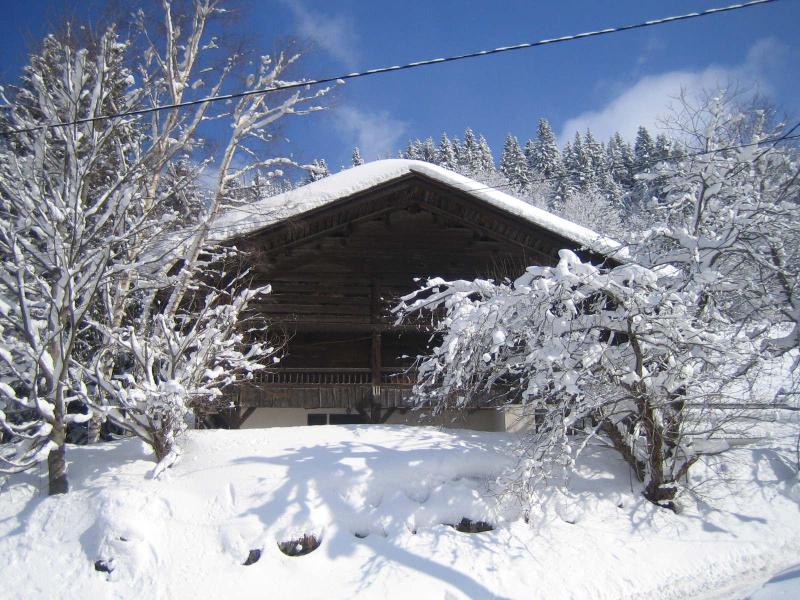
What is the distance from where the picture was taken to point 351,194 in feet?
39.4

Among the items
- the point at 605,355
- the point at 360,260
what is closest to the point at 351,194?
the point at 360,260

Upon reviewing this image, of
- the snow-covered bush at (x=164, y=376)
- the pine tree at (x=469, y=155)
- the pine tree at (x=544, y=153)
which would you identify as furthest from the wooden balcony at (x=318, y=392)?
the pine tree at (x=544, y=153)

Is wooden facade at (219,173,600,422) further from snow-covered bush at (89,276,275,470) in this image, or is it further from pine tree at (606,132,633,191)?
pine tree at (606,132,633,191)

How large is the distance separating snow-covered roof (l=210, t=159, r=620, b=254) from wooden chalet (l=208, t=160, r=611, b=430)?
30 mm

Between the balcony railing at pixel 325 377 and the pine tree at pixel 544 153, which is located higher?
the pine tree at pixel 544 153

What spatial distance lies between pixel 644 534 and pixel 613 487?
99 centimetres

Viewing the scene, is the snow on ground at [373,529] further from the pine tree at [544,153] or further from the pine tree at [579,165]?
the pine tree at [544,153]

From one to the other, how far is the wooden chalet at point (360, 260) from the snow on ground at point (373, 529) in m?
3.62

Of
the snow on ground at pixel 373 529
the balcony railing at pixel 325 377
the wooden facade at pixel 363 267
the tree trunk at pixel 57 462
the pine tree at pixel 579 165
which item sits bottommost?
the snow on ground at pixel 373 529

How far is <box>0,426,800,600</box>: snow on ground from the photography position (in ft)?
20.0

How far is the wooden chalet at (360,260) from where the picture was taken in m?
11.9

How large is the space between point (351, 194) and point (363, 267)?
74.6 inches

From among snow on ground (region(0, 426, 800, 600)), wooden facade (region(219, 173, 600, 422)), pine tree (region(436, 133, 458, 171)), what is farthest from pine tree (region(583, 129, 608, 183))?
snow on ground (region(0, 426, 800, 600))

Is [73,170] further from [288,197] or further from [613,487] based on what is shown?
[613,487]
